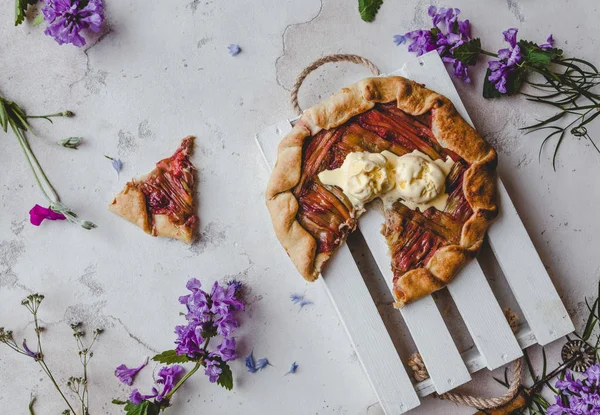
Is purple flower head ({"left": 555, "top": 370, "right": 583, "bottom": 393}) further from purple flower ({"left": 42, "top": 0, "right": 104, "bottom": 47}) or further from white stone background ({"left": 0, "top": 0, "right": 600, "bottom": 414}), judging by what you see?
purple flower ({"left": 42, "top": 0, "right": 104, "bottom": 47})

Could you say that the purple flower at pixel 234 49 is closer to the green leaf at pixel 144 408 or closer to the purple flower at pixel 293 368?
the purple flower at pixel 293 368

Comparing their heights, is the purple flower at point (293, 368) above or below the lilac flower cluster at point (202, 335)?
below

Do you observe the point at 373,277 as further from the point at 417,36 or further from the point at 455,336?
the point at 417,36

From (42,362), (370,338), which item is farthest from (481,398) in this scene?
(42,362)

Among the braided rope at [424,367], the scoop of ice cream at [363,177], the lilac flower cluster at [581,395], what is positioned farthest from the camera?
the braided rope at [424,367]

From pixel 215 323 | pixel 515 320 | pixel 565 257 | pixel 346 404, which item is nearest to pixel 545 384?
pixel 515 320

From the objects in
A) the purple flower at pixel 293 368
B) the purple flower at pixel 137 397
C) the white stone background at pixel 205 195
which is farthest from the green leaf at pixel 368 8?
the purple flower at pixel 137 397
